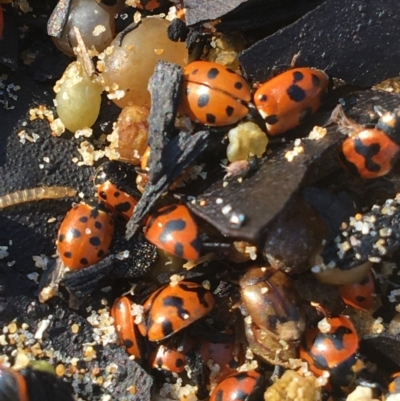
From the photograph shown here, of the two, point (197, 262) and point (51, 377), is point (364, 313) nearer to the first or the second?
point (197, 262)

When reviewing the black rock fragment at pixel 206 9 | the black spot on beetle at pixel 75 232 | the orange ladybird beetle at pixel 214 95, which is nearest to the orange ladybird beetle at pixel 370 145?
the orange ladybird beetle at pixel 214 95

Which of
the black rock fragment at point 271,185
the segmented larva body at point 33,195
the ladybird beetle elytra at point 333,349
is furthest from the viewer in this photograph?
the segmented larva body at point 33,195

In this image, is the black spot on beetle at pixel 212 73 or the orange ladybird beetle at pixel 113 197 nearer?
the black spot on beetle at pixel 212 73

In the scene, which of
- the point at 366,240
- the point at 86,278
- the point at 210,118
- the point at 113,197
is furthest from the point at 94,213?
the point at 366,240

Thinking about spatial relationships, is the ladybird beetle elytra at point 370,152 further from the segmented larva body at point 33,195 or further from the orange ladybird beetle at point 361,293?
the segmented larva body at point 33,195

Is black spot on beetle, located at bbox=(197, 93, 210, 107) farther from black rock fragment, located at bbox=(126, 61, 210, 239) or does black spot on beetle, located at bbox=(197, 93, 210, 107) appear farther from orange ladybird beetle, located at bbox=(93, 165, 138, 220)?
orange ladybird beetle, located at bbox=(93, 165, 138, 220)

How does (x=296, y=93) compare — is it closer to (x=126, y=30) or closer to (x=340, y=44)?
(x=340, y=44)

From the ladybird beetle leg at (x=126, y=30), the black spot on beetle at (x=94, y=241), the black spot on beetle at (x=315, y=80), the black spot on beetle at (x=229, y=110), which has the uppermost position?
the ladybird beetle leg at (x=126, y=30)
